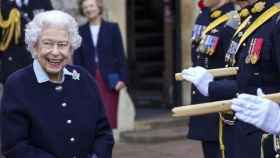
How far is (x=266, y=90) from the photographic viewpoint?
167 inches

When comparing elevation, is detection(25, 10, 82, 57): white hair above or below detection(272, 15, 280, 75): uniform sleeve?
above

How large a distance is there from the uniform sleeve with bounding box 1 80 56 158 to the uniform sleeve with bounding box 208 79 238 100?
107 centimetres

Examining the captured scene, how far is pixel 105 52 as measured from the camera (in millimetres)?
7922

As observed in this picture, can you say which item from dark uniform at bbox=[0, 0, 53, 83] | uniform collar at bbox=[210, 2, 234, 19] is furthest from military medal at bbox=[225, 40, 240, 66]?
dark uniform at bbox=[0, 0, 53, 83]

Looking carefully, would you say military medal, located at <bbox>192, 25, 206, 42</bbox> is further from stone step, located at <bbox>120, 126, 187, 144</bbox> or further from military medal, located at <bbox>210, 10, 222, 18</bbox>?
stone step, located at <bbox>120, 126, 187, 144</bbox>

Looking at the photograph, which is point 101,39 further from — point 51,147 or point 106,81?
point 51,147

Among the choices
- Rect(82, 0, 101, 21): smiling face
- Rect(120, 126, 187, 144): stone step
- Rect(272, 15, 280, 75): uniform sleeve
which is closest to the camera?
Rect(272, 15, 280, 75): uniform sleeve

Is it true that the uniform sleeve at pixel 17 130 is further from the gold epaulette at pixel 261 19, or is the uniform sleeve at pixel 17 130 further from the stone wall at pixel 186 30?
the stone wall at pixel 186 30

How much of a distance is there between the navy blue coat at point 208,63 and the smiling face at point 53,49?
1.72 metres

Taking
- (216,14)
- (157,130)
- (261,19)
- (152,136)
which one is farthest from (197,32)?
(157,130)

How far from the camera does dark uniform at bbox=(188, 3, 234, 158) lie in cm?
577

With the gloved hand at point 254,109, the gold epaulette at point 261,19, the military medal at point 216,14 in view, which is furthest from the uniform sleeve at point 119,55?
the gloved hand at point 254,109

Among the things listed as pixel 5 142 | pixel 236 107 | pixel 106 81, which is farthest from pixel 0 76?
pixel 236 107

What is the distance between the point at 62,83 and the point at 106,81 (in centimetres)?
365
